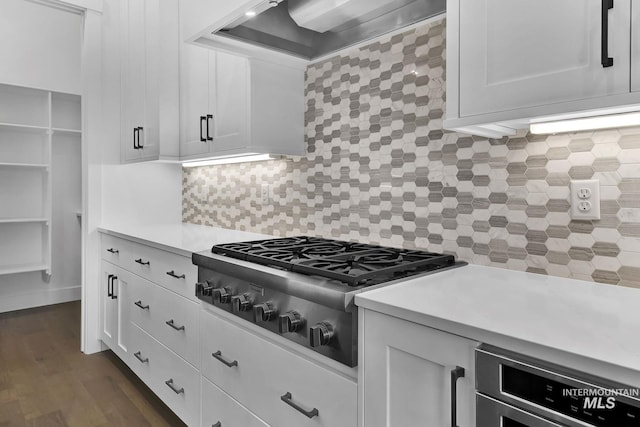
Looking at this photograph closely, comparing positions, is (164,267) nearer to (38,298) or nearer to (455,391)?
(455,391)

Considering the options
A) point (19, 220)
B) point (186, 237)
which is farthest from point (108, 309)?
point (19, 220)

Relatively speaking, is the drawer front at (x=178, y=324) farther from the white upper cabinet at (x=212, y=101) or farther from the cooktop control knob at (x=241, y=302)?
the white upper cabinet at (x=212, y=101)

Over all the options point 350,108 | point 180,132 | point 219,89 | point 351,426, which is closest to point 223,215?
point 180,132

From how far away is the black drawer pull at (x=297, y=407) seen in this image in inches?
45.8

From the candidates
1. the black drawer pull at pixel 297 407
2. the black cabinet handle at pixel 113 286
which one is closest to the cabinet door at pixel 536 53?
the black drawer pull at pixel 297 407

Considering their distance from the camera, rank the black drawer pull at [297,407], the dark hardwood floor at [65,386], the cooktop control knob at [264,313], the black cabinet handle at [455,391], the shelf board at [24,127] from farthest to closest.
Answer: the shelf board at [24,127]
the dark hardwood floor at [65,386]
the cooktop control knob at [264,313]
the black drawer pull at [297,407]
the black cabinet handle at [455,391]

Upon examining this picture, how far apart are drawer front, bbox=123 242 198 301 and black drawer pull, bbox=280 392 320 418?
0.74m

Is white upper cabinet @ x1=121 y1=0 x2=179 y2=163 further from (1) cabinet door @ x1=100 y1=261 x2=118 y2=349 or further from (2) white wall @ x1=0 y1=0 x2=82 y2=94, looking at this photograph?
(2) white wall @ x1=0 y1=0 x2=82 y2=94

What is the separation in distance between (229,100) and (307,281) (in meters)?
1.30

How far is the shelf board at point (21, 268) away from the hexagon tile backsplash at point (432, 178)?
2.75m

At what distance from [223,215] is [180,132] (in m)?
0.62

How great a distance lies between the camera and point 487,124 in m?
1.11

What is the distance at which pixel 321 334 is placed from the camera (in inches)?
42.6

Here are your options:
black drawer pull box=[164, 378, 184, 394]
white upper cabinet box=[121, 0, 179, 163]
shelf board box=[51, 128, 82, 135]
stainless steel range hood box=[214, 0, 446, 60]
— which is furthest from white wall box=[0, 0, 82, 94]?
black drawer pull box=[164, 378, 184, 394]
